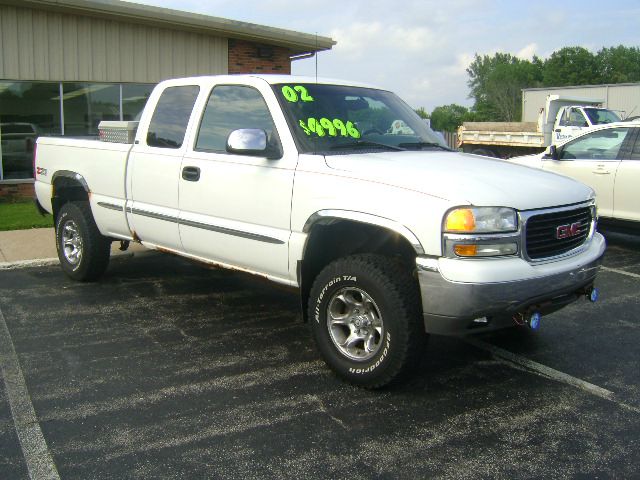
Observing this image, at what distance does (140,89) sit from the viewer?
45.7 ft

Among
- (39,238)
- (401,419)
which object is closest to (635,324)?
(401,419)

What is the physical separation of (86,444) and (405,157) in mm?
2630

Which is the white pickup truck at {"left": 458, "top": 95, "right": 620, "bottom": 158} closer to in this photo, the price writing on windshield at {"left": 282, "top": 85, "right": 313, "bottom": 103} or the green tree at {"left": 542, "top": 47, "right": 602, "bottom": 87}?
the price writing on windshield at {"left": 282, "top": 85, "right": 313, "bottom": 103}

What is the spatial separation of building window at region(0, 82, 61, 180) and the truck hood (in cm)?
1042

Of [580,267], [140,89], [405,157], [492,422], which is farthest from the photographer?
[140,89]

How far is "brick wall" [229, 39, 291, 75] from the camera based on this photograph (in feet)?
48.6

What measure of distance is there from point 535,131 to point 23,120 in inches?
558

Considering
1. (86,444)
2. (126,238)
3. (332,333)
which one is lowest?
(86,444)

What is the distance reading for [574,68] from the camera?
3627 inches

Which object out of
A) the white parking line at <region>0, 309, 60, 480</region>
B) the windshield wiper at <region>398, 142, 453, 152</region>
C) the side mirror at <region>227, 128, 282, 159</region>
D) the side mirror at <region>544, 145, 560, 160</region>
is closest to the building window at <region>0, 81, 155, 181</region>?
the side mirror at <region>544, 145, 560, 160</region>

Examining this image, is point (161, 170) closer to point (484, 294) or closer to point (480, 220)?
point (480, 220)

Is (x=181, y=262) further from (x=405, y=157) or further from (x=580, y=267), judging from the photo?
(x=580, y=267)

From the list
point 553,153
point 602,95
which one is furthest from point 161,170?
point 602,95

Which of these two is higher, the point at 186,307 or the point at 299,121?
the point at 299,121
